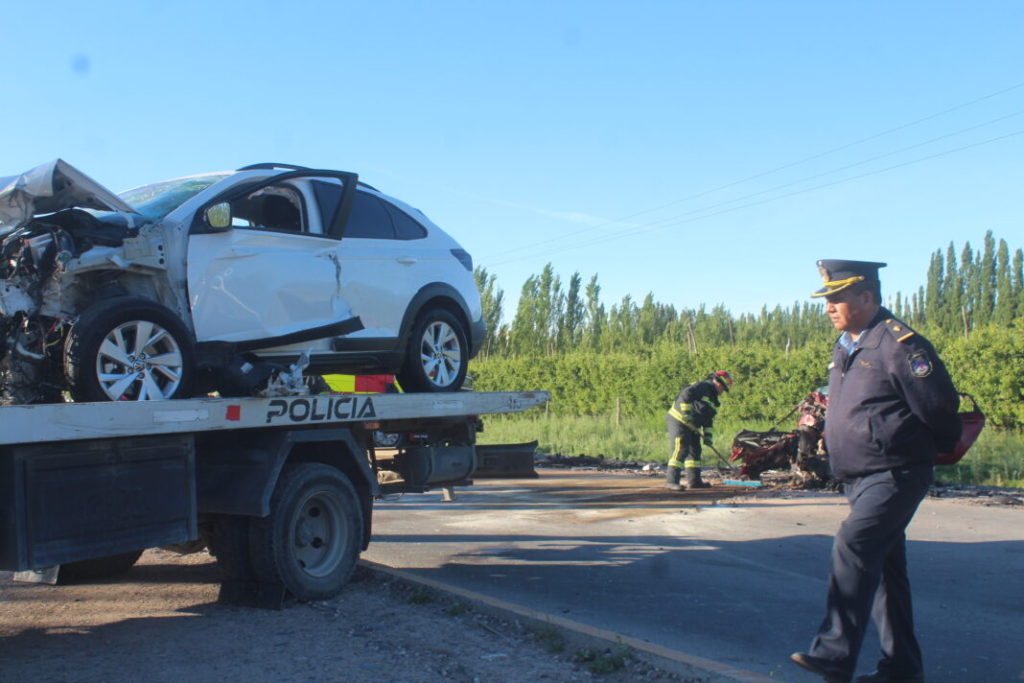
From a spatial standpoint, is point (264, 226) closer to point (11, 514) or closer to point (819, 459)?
point (11, 514)

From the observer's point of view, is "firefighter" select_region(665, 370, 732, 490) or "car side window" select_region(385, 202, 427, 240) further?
"firefighter" select_region(665, 370, 732, 490)

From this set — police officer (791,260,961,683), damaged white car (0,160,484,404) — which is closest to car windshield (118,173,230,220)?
damaged white car (0,160,484,404)

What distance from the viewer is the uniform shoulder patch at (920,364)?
4039mm

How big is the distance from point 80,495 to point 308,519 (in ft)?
6.22

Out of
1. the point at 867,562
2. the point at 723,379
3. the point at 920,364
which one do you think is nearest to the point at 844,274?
the point at 920,364

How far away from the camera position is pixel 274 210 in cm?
693

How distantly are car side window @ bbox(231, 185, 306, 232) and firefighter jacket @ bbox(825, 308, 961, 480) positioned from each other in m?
4.18

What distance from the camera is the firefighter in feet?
41.5

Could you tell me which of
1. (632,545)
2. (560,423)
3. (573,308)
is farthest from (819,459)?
(573,308)

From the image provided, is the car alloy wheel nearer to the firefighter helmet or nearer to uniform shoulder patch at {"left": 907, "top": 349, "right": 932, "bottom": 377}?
uniform shoulder patch at {"left": 907, "top": 349, "right": 932, "bottom": 377}

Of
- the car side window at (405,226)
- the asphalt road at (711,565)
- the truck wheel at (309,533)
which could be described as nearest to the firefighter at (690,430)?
the asphalt road at (711,565)

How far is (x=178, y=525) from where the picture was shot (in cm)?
530

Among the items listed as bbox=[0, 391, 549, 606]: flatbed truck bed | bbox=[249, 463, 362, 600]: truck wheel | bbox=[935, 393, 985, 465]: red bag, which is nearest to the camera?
bbox=[935, 393, 985, 465]: red bag

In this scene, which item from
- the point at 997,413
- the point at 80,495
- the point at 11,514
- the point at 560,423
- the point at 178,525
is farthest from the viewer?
the point at 560,423
